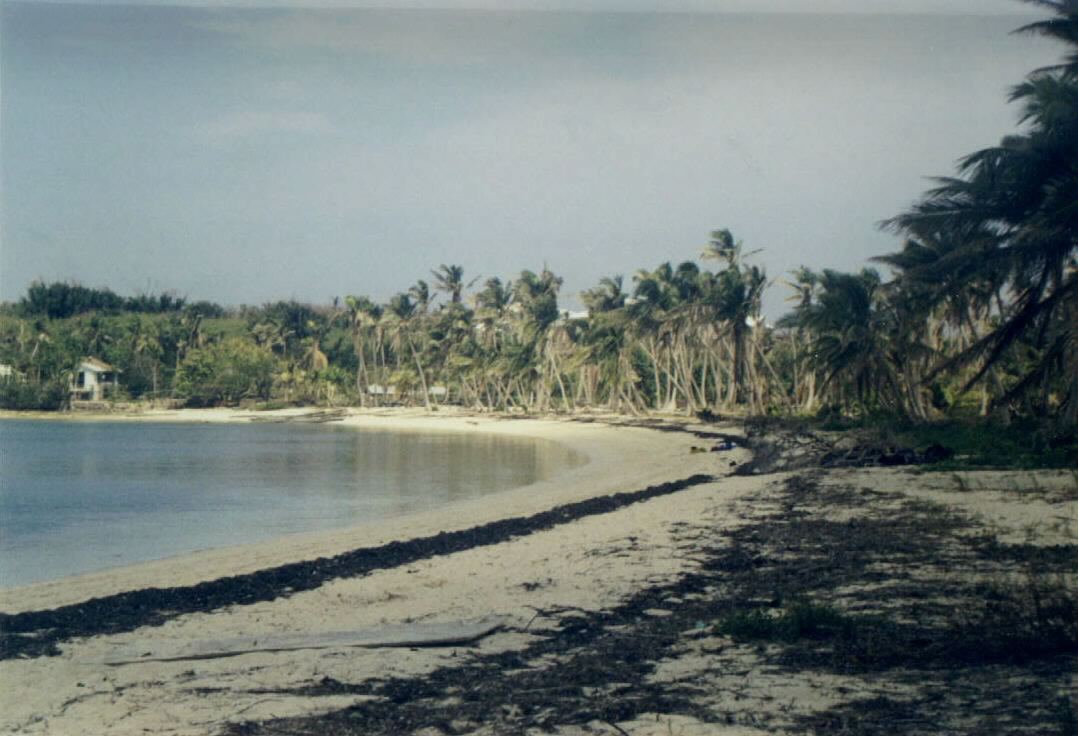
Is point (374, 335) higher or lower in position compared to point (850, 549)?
higher

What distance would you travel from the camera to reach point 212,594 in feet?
33.8

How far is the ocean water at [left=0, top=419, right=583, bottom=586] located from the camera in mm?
17375

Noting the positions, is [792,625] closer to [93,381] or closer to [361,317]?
[361,317]

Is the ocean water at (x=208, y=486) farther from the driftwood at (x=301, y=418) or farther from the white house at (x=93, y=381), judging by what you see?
the white house at (x=93, y=381)

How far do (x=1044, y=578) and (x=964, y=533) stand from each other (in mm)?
3007

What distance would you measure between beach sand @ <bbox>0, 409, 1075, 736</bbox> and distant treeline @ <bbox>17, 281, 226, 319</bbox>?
90264mm

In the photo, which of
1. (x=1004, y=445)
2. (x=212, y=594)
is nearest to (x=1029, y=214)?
(x=1004, y=445)

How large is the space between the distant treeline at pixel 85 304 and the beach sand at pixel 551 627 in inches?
3554

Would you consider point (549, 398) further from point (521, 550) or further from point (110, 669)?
point (110, 669)

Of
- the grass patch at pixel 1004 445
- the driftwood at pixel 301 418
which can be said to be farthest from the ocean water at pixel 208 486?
the driftwood at pixel 301 418

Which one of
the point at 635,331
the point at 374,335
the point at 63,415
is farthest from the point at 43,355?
the point at 635,331

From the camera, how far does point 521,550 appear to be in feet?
41.4

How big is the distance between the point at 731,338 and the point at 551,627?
45.1 meters

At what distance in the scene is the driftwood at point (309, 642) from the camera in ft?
24.0
